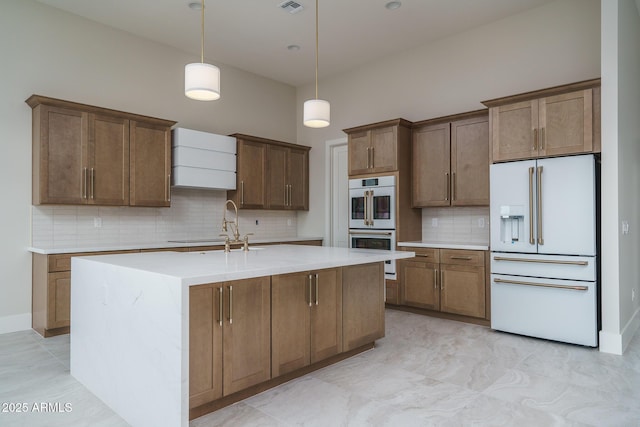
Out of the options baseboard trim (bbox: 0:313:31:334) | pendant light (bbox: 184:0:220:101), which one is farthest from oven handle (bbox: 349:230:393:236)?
baseboard trim (bbox: 0:313:31:334)

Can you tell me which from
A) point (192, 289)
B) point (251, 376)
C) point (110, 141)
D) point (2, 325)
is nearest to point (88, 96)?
point (110, 141)

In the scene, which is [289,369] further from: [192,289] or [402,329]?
[402,329]

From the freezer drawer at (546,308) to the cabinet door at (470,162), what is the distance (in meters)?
1.01

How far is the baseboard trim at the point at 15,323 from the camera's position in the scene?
4.14 m

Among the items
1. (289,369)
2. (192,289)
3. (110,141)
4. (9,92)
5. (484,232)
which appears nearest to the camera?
(192,289)

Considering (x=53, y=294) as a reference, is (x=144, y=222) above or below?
above

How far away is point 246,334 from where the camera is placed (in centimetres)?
252

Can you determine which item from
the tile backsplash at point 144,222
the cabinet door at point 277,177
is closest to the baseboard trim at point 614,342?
the cabinet door at point 277,177

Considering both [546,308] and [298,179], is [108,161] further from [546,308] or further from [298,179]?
[546,308]

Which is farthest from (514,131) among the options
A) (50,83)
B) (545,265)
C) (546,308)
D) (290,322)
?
(50,83)

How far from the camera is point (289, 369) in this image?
111 inches

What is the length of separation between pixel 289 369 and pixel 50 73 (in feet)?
13.5

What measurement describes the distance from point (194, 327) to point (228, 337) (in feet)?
0.82

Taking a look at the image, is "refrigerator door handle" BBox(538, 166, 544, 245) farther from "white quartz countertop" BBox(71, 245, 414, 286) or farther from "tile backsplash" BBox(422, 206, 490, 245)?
"white quartz countertop" BBox(71, 245, 414, 286)
